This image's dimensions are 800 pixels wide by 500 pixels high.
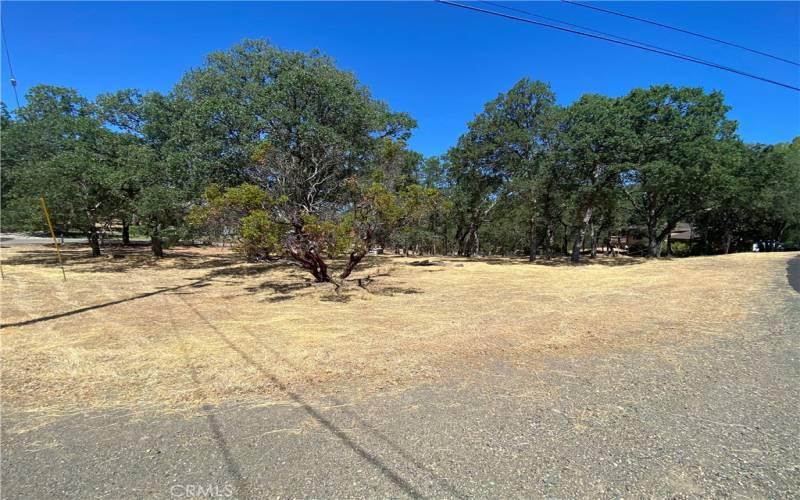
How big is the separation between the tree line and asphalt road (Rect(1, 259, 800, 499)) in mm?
5820

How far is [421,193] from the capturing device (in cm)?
975

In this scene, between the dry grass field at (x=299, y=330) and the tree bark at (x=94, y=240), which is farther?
the tree bark at (x=94, y=240)

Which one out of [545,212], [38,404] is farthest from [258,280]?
[545,212]

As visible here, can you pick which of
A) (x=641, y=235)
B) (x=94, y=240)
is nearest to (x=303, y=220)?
(x=94, y=240)

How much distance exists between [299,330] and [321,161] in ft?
26.4

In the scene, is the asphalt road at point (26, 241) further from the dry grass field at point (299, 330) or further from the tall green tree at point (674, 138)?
the tall green tree at point (674, 138)

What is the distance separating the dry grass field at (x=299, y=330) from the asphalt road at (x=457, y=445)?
0.55 meters

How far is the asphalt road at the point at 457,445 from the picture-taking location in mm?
2436

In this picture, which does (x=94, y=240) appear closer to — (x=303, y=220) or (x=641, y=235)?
(x=303, y=220)

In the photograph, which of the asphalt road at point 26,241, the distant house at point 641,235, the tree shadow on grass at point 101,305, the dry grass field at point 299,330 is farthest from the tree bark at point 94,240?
the distant house at point 641,235

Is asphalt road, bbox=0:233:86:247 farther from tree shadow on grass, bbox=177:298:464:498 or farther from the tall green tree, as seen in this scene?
the tall green tree

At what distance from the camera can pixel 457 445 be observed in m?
2.89

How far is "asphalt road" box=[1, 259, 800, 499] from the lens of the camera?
244cm

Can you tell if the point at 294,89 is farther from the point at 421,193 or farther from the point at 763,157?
the point at 763,157
